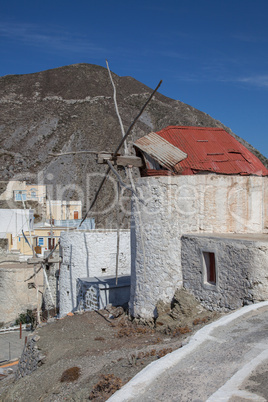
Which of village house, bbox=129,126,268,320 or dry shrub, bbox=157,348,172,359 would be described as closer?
dry shrub, bbox=157,348,172,359

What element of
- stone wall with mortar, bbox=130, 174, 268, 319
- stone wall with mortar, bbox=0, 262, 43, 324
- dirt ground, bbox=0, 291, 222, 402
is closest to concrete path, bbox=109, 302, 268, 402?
dirt ground, bbox=0, 291, 222, 402

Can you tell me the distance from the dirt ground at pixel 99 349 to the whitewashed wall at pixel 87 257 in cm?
400

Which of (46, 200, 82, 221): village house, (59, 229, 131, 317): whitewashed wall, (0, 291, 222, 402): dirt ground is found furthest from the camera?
(46, 200, 82, 221): village house

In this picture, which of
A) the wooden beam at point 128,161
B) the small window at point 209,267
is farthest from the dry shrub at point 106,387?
the wooden beam at point 128,161

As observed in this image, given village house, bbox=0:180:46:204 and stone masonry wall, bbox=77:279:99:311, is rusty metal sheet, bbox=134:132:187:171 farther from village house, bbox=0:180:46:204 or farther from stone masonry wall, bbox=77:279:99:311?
village house, bbox=0:180:46:204

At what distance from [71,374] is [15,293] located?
623 inches

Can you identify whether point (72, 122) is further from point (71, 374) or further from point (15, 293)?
point (71, 374)

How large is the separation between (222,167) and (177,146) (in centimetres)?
136

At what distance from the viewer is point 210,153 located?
10.9 m

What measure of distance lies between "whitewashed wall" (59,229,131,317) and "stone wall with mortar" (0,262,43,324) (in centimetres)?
591

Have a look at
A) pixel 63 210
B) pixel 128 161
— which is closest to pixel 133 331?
pixel 128 161

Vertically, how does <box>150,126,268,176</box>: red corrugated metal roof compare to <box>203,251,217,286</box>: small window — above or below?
above

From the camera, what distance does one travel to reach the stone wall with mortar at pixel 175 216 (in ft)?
34.0

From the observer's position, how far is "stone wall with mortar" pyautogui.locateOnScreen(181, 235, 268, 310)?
27.4ft
